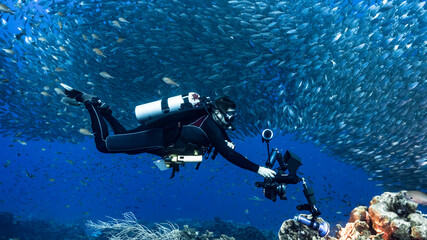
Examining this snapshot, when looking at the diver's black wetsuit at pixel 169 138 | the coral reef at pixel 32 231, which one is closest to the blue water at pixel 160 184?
the coral reef at pixel 32 231

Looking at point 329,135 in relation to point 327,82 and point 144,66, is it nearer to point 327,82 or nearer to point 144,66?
point 327,82

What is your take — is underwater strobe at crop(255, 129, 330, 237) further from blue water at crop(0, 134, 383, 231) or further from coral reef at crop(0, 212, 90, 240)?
coral reef at crop(0, 212, 90, 240)

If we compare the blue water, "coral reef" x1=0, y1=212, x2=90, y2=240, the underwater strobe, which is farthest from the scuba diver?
"coral reef" x1=0, y1=212, x2=90, y2=240

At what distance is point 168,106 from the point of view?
4391 millimetres

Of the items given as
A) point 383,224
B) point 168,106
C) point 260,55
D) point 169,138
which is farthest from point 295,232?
point 260,55

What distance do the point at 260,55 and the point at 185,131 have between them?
281 inches

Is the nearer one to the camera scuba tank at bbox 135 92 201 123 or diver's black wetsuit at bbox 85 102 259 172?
diver's black wetsuit at bbox 85 102 259 172

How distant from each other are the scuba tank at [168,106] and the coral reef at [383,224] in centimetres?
259

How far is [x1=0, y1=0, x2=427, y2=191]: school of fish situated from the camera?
9.92 m

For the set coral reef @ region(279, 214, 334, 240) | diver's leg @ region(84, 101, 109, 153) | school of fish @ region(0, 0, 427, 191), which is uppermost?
school of fish @ region(0, 0, 427, 191)

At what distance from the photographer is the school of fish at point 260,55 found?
992 cm

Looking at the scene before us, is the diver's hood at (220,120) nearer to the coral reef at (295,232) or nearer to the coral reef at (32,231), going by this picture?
the coral reef at (295,232)

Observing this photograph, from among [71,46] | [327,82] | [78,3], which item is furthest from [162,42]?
[327,82]

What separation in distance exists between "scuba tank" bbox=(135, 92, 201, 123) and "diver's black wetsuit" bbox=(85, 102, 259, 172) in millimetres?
281
